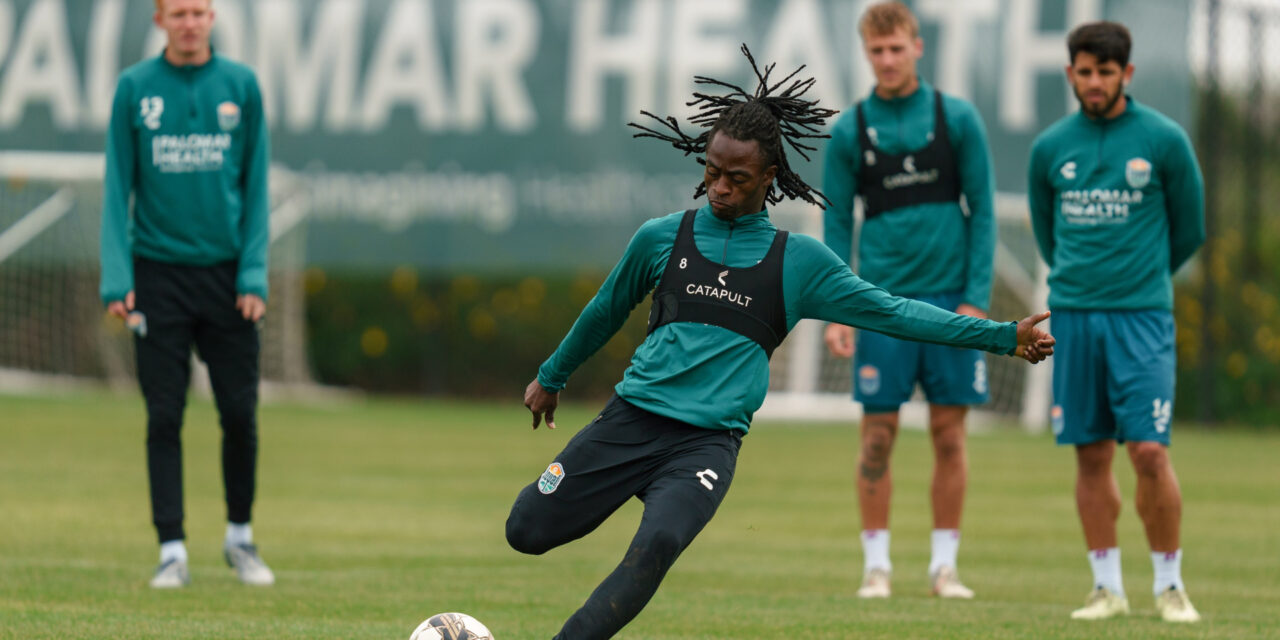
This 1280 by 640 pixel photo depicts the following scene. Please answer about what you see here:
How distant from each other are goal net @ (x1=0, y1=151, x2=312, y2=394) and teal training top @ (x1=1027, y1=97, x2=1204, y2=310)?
1361 cm

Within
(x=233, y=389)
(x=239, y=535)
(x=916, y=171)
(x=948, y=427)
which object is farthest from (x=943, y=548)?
(x=233, y=389)

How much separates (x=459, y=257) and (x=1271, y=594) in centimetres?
1302

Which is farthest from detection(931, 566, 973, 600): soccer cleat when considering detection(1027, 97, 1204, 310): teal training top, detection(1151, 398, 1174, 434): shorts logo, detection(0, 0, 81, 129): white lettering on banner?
detection(0, 0, 81, 129): white lettering on banner

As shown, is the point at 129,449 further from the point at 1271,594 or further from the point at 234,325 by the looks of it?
the point at 1271,594

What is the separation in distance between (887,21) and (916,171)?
71cm

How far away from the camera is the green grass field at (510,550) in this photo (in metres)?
7.20

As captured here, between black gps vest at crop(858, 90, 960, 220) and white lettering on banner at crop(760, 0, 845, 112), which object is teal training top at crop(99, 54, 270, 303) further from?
white lettering on banner at crop(760, 0, 845, 112)

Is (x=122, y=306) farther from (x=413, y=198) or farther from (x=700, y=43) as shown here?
(x=700, y=43)

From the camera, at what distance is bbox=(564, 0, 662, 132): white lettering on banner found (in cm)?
2009

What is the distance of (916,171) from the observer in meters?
8.39

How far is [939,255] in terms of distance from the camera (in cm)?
833

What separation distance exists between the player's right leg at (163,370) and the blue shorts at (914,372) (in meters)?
3.10

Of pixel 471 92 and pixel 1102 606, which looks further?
pixel 471 92

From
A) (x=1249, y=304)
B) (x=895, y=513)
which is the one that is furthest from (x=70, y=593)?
(x=1249, y=304)
